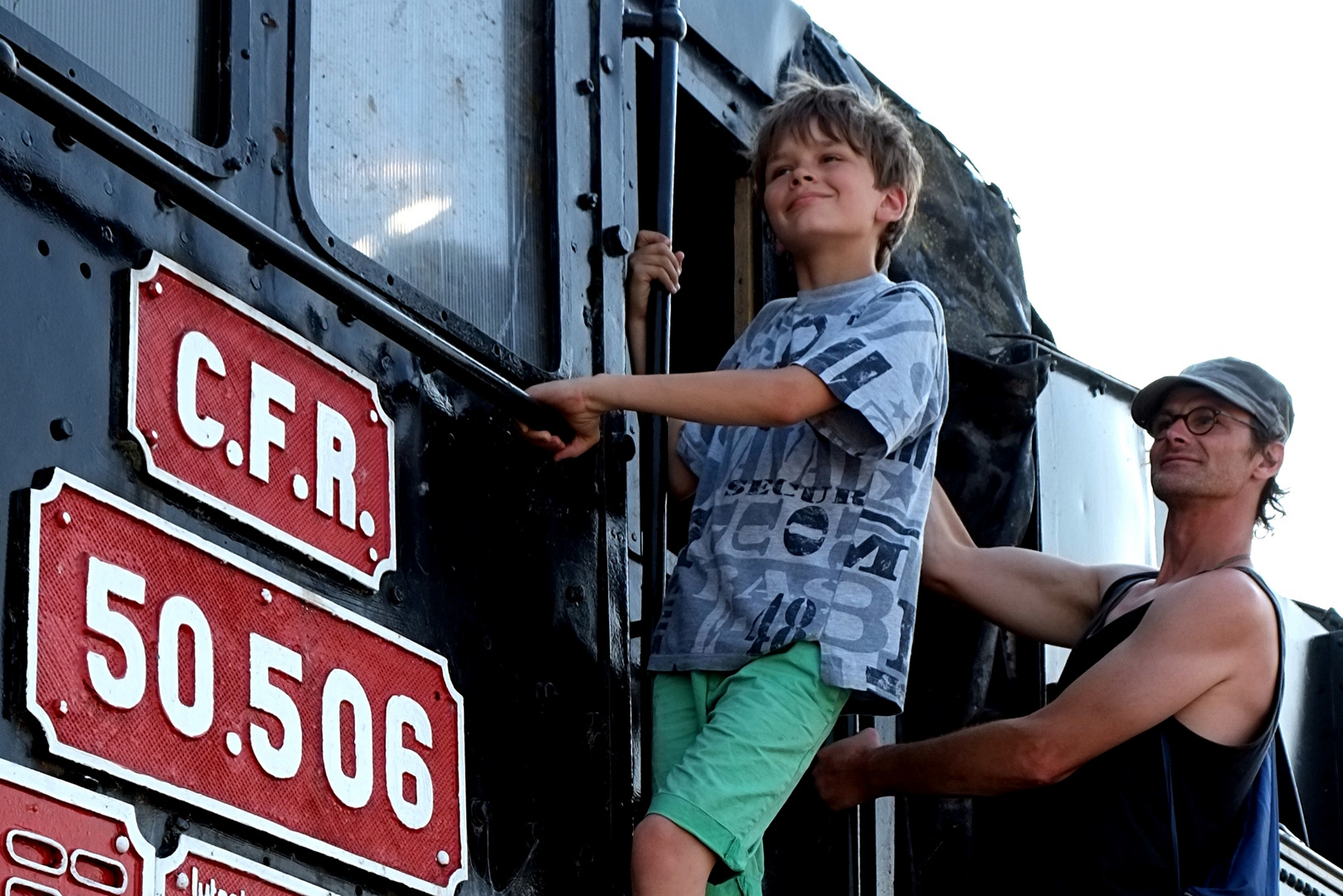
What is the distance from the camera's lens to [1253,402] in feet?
11.3

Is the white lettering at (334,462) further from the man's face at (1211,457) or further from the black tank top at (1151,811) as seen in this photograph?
the man's face at (1211,457)

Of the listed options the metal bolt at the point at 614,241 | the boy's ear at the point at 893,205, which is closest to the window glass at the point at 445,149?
the metal bolt at the point at 614,241

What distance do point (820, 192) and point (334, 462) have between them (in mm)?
907

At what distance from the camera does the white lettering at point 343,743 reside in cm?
207

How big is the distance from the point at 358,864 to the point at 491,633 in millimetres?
423

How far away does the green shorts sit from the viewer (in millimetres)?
2350

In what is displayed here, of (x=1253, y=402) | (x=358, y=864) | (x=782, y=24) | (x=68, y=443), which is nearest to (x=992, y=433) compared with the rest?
(x=1253, y=402)

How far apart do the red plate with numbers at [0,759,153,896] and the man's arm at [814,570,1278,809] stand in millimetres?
1544

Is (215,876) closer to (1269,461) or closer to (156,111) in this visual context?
(156,111)

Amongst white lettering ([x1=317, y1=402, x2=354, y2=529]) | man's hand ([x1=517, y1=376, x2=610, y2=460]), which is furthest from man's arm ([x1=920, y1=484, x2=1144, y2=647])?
white lettering ([x1=317, y1=402, x2=354, y2=529])

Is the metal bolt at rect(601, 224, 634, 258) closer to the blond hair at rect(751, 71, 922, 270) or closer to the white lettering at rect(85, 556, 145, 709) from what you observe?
the blond hair at rect(751, 71, 922, 270)

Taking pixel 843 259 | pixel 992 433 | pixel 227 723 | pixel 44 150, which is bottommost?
pixel 227 723

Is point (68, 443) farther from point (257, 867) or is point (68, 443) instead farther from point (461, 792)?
point (461, 792)

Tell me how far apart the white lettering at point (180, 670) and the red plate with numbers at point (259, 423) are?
0.42 feet
